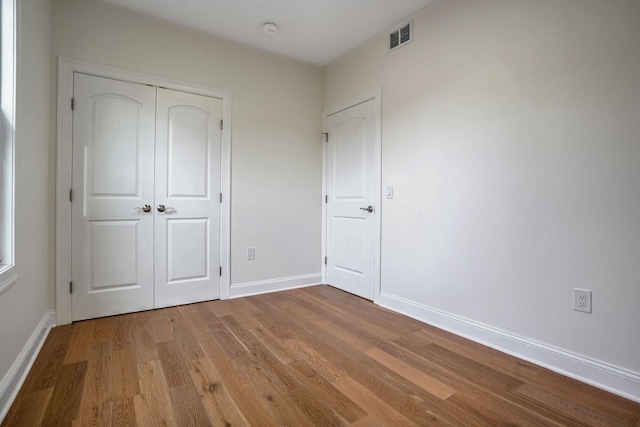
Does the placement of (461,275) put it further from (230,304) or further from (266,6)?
(266,6)

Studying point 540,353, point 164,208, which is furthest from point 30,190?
point 540,353

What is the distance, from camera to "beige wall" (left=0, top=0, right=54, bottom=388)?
1.54m

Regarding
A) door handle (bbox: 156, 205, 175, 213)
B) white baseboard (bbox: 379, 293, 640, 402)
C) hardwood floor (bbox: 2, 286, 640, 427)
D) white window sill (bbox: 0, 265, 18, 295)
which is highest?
door handle (bbox: 156, 205, 175, 213)

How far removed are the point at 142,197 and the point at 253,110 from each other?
1360 mm

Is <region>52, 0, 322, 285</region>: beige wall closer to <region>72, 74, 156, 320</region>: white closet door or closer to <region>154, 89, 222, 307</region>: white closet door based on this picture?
<region>154, 89, 222, 307</region>: white closet door

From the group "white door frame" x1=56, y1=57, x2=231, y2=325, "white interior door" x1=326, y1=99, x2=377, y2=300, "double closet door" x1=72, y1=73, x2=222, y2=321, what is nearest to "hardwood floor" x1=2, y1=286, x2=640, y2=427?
"white door frame" x1=56, y1=57, x2=231, y2=325

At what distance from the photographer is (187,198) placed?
2.82 m

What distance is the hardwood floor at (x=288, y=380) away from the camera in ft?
4.45

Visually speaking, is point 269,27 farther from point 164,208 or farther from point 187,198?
point 164,208

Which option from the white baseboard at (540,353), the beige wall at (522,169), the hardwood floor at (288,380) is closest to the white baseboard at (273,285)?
the hardwood floor at (288,380)

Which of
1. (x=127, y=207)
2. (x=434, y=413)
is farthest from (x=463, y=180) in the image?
(x=127, y=207)

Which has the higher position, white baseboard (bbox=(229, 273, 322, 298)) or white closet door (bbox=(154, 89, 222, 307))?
white closet door (bbox=(154, 89, 222, 307))

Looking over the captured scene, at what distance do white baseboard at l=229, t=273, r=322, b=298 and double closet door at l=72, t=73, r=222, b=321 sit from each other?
0.21 metres

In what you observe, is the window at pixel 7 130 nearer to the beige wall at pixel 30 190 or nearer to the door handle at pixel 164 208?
the beige wall at pixel 30 190
